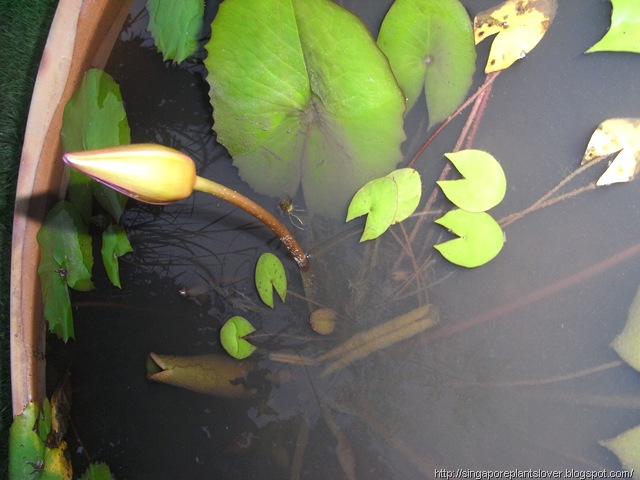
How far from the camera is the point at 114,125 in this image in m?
0.73

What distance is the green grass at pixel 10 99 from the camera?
1137 mm

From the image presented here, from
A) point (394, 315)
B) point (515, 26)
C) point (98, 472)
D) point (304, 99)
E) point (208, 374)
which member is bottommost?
point (98, 472)

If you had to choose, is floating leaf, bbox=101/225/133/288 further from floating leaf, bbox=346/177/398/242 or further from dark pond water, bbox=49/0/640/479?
floating leaf, bbox=346/177/398/242

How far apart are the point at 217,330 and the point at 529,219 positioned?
45 centimetres

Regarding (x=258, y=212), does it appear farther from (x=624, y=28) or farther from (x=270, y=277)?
(x=624, y=28)

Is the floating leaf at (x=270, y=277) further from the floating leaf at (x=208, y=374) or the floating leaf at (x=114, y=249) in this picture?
the floating leaf at (x=114, y=249)

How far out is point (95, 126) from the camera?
74 centimetres

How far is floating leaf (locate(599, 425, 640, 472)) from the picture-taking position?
0.57 m

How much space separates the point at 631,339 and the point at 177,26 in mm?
707

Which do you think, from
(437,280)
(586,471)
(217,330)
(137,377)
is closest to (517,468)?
(586,471)

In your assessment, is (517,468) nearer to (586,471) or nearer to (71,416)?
(586,471)

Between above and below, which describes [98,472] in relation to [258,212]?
below

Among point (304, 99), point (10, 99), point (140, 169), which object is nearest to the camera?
point (140, 169)

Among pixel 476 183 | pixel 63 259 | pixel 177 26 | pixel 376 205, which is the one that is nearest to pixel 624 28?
pixel 476 183
